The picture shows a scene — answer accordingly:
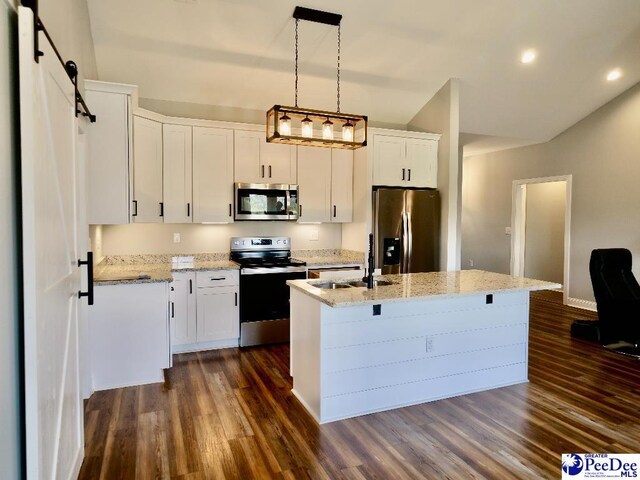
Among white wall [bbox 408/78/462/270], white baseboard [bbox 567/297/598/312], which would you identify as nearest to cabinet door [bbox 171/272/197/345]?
white wall [bbox 408/78/462/270]

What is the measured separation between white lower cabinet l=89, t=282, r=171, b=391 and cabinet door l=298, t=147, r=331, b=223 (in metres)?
2.03

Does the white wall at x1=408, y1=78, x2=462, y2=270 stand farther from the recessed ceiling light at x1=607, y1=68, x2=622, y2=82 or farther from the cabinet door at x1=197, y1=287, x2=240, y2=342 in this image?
the cabinet door at x1=197, y1=287, x2=240, y2=342

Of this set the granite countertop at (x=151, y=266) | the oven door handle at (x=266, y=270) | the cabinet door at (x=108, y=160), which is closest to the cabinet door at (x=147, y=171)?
the cabinet door at (x=108, y=160)

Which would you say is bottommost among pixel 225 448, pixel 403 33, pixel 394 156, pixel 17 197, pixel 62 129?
pixel 225 448

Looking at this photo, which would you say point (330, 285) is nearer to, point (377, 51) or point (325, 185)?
point (325, 185)

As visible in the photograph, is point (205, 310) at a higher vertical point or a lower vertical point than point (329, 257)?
lower

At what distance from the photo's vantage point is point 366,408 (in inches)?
118

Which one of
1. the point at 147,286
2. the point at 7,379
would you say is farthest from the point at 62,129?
the point at 147,286

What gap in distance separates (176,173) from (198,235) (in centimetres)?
81

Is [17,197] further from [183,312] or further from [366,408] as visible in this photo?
[183,312]

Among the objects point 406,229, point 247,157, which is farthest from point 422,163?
point 247,157

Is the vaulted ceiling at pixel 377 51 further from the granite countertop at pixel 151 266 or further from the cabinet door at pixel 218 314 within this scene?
the cabinet door at pixel 218 314

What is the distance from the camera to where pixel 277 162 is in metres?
4.90

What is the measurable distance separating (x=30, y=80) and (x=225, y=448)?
7.05 feet
